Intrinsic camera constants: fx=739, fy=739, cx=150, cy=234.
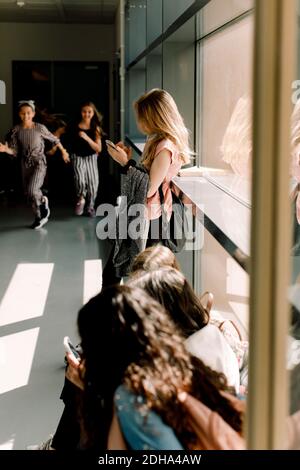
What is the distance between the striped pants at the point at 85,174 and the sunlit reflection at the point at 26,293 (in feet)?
10.1

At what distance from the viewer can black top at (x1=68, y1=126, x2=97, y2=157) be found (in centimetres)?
959

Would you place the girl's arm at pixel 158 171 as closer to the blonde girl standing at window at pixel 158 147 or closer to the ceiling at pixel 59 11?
the blonde girl standing at window at pixel 158 147

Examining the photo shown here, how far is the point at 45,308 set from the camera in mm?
5398

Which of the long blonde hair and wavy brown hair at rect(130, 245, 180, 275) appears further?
the long blonde hair

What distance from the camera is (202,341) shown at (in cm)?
176

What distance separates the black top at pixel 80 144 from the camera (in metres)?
9.59

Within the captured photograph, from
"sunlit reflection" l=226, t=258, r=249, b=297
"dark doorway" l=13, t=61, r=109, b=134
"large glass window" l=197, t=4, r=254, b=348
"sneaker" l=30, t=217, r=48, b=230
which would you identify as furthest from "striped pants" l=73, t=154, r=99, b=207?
"sunlit reflection" l=226, t=258, r=249, b=297

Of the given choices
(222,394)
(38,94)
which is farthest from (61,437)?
(38,94)

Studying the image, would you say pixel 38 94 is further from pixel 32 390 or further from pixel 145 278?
pixel 145 278

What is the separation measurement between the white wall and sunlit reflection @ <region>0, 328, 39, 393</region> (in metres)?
9.24

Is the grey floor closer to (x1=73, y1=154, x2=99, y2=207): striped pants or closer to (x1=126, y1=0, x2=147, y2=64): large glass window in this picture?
(x1=73, y1=154, x2=99, y2=207): striped pants

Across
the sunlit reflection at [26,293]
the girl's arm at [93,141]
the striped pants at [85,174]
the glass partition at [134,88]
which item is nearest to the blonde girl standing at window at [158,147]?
the sunlit reflection at [26,293]

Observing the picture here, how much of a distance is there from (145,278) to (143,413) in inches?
21.8
